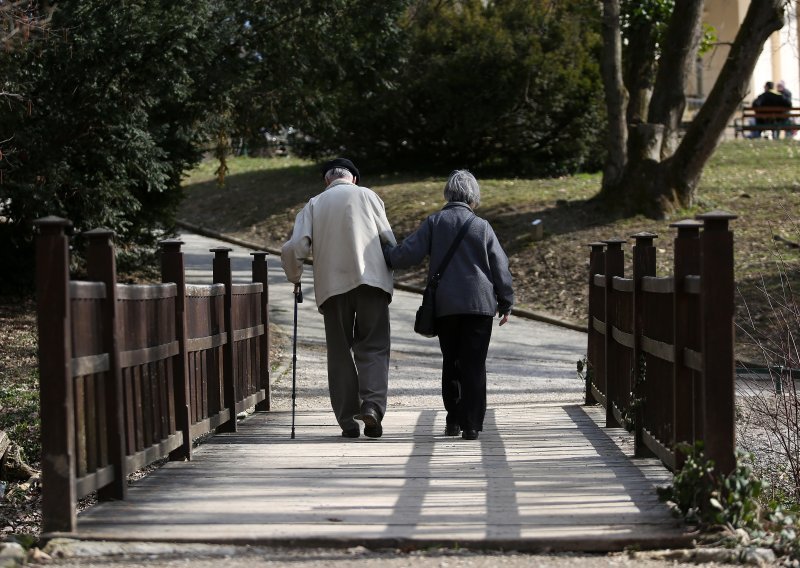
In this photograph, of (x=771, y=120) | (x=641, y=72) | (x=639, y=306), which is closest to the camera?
(x=639, y=306)

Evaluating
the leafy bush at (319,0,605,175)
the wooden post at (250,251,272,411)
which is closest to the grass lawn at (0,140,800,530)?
the leafy bush at (319,0,605,175)

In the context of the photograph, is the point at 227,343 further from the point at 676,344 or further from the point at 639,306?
the point at 676,344

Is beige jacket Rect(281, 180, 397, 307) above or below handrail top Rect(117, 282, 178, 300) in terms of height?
above

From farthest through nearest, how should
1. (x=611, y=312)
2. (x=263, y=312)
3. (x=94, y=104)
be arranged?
1. (x=94, y=104)
2. (x=263, y=312)
3. (x=611, y=312)

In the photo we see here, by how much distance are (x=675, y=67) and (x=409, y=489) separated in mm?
16694

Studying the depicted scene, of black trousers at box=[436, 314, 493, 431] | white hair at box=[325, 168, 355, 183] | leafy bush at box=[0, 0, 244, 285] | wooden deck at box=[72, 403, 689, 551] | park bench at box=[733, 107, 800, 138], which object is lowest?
wooden deck at box=[72, 403, 689, 551]

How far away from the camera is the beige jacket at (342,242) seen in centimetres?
795

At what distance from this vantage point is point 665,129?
21.6 metres

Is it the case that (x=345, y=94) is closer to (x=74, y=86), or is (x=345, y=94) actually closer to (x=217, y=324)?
(x=74, y=86)

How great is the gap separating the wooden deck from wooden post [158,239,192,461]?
0.16 meters

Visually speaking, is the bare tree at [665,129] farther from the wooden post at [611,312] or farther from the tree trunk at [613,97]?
the wooden post at [611,312]

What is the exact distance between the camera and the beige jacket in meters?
7.95

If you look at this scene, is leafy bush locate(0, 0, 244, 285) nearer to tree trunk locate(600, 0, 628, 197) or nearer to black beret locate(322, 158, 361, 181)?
black beret locate(322, 158, 361, 181)

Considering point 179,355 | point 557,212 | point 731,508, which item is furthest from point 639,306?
point 557,212
